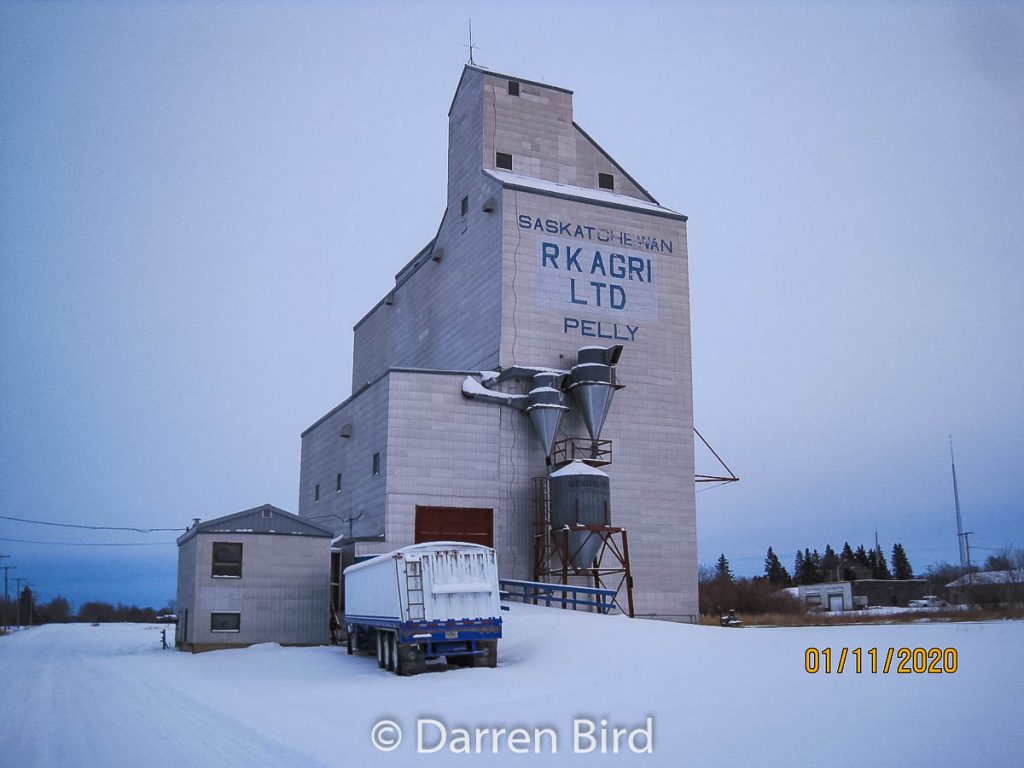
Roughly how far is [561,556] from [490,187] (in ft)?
55.7

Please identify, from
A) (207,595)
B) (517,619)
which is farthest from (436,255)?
(517,619)

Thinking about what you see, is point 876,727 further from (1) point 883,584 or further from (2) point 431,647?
(1) point 883,584

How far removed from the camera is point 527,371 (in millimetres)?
39906

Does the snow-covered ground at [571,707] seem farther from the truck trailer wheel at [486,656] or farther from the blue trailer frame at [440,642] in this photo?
the truck trailer wheel at [486,656]

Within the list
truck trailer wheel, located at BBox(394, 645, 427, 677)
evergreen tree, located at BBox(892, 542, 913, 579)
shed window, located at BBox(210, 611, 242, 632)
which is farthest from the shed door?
evergreen tree, located at BBox(892, 542, 913, 579)

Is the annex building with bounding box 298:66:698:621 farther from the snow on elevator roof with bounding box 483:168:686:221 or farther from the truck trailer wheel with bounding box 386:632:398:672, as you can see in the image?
the truck trailer wheel with bounding box 386:632:398:672

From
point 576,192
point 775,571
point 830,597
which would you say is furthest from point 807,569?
point 576,192
